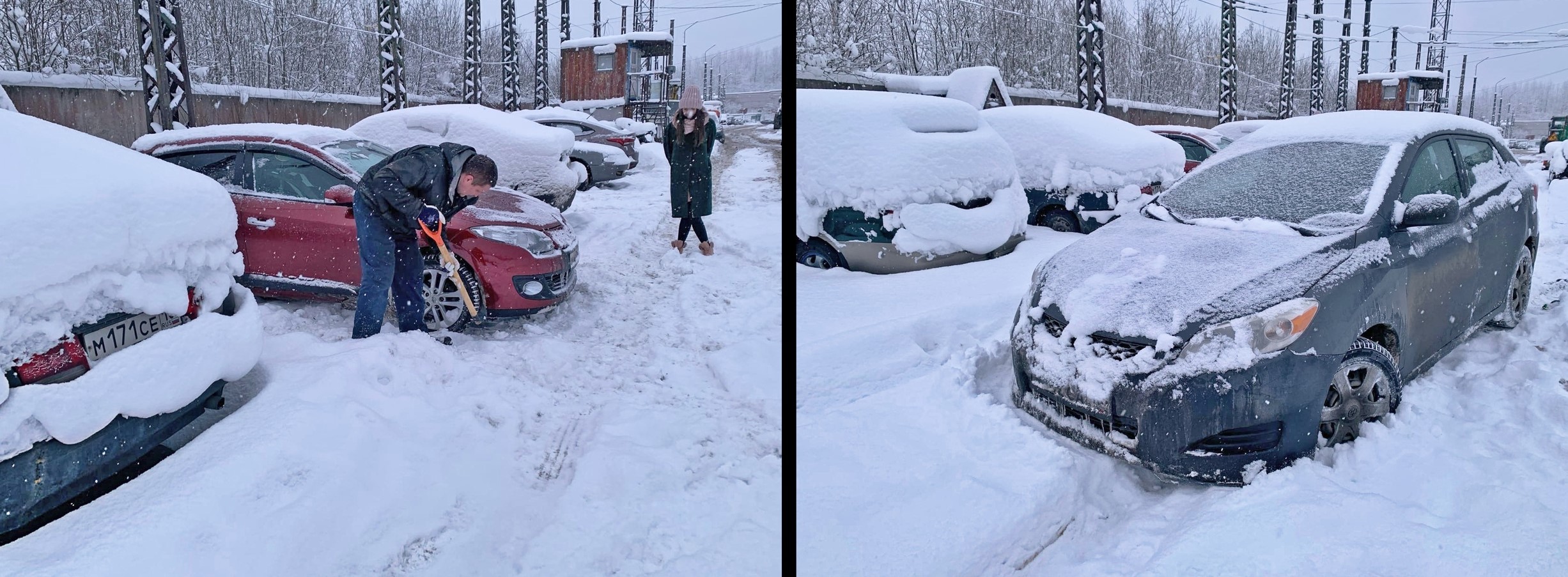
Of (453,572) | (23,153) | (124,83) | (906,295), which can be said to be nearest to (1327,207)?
(906,295)

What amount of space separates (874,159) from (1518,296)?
8.37ft

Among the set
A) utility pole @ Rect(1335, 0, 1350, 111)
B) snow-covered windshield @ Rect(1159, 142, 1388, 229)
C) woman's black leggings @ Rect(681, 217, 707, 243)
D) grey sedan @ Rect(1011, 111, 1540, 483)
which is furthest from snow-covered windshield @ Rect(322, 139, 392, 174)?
utility pole @ Rect(1335, 0, 1350, 111)

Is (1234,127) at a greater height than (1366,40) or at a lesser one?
lesser

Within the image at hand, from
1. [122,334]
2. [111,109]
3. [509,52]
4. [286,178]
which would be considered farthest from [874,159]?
[122,334]

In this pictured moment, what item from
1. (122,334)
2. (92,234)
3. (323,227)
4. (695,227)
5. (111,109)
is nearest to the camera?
(92,234)

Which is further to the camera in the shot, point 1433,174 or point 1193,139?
point 1193,139

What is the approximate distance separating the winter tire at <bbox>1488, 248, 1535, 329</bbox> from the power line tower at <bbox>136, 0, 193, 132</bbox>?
4.18 meters

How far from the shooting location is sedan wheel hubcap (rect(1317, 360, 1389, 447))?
75.5 inches

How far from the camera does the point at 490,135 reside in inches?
102

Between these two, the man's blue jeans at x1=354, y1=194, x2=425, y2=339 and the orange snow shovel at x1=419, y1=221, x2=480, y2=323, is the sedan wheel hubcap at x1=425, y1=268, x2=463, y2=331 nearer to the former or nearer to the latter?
the orange snow shovel at x1=419, y1=221, x2=480, y2=323

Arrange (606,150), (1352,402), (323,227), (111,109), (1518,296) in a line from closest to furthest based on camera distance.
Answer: (111,109) < (1352,402) < (323,227) < (606,150) < (1518,296)

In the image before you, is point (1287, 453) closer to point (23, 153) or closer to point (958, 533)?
point (958, 533)

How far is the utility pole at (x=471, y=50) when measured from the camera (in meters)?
2.35

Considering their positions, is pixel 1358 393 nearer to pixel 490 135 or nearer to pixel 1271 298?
pixel 1271 298
